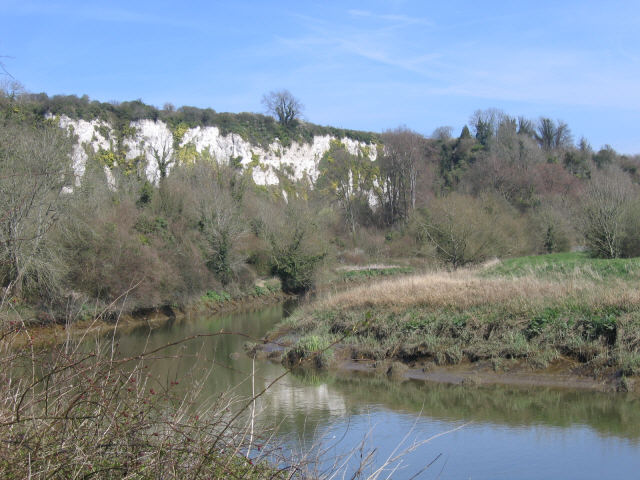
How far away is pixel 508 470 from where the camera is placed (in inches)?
334

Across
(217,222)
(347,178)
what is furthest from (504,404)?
(347,178)

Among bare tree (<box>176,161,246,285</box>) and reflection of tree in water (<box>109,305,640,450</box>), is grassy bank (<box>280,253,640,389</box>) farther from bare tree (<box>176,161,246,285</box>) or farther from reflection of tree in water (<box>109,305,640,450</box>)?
bare tree (<box>176,161,246,285</box>)

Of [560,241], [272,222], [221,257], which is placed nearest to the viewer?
[221,257]

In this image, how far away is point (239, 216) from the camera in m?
36.1

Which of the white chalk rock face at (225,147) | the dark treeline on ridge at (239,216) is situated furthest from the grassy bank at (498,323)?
the white chalk rock face at (225,147)

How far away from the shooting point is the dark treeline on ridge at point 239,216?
22141 mm

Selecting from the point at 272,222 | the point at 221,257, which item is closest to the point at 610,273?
the point at 221,257

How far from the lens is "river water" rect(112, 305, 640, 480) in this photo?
848 centimetres

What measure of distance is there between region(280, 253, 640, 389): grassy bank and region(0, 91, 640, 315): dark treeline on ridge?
22.9 ft

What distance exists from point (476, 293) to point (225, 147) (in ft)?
158

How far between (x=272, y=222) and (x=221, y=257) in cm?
614

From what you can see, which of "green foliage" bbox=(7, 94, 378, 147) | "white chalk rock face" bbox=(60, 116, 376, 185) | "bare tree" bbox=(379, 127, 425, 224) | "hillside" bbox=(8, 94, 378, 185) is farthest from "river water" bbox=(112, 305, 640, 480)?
"bare tree" bbox=(379, 127, 425, 224)

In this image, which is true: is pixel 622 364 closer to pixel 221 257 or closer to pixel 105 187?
pixel 221 257

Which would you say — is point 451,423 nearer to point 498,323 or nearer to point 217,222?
point 498,323
